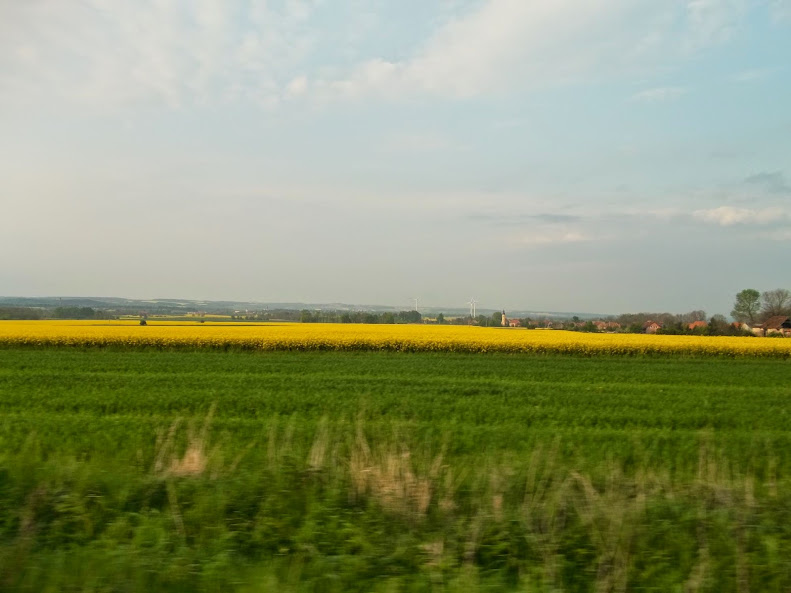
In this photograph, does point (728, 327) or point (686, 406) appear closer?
point (686, 406)

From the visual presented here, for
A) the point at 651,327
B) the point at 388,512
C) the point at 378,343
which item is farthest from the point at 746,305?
the point at 388,512

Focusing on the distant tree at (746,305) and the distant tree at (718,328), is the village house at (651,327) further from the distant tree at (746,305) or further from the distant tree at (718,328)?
the distant tree at (746,305)

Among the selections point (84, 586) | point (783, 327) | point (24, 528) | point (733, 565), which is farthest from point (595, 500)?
point (783, 327)

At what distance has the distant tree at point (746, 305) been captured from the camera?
88500mm

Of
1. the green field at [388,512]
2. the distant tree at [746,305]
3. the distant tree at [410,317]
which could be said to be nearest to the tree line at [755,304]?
the distant tree at [746,305]

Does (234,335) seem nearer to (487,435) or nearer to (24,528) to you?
(487,435)

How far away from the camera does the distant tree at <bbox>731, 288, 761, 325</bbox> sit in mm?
88500

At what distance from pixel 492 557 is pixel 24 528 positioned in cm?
384

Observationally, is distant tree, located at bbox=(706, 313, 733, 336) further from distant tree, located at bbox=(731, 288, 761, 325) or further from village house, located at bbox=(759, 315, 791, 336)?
distant tree, located at bbox=(731, 288, 761, 325)

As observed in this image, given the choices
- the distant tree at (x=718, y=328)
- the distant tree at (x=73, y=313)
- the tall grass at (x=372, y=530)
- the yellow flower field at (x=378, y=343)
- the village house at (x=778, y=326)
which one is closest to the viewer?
the tall grass at (x=372, y=530)

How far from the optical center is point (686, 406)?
15000mm

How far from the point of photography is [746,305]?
90.8 metres

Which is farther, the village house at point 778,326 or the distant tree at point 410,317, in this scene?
the distant tree at point 410,317

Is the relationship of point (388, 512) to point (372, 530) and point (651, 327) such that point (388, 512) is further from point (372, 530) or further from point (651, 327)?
point (651, 327)
